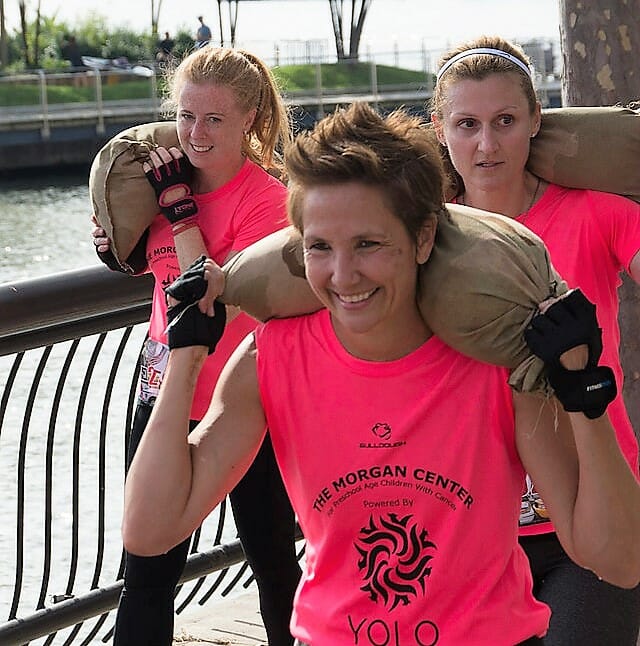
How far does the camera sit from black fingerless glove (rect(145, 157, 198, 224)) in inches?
146

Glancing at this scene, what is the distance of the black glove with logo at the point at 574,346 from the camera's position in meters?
2.15

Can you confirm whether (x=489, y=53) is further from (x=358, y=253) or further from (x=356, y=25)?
(x=356, y=25)

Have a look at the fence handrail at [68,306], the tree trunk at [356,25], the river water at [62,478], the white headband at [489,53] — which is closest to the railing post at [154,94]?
the tree trunk at [356,25]

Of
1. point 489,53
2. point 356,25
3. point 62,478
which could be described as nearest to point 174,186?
point 489,53

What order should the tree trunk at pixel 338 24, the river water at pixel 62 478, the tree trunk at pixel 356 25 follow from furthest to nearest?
1. the tree trunk at pixel 356 25
2. the tree trunk at pixel 338 24
3. the river water at pixel 62 478

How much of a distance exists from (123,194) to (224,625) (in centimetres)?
150

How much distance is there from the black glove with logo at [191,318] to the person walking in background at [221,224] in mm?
1186

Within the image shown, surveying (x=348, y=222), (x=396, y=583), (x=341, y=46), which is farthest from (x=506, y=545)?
(x=341, y=46)

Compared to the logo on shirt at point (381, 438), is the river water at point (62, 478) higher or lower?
lower

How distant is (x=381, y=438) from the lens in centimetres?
234

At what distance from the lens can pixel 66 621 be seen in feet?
13.7

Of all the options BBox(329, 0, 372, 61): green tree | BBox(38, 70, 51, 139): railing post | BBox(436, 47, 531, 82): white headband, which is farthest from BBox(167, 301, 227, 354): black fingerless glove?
BBox(329, 0, 372, 61): green tree

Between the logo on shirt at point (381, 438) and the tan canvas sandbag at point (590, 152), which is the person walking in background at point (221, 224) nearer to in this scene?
the tan canvas sandbag at point (590, 152)

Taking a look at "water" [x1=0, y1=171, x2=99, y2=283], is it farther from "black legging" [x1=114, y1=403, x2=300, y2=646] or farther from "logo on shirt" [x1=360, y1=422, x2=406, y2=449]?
"logo on shirt" [x1=360, y1=422, x2=406, y2=449]
